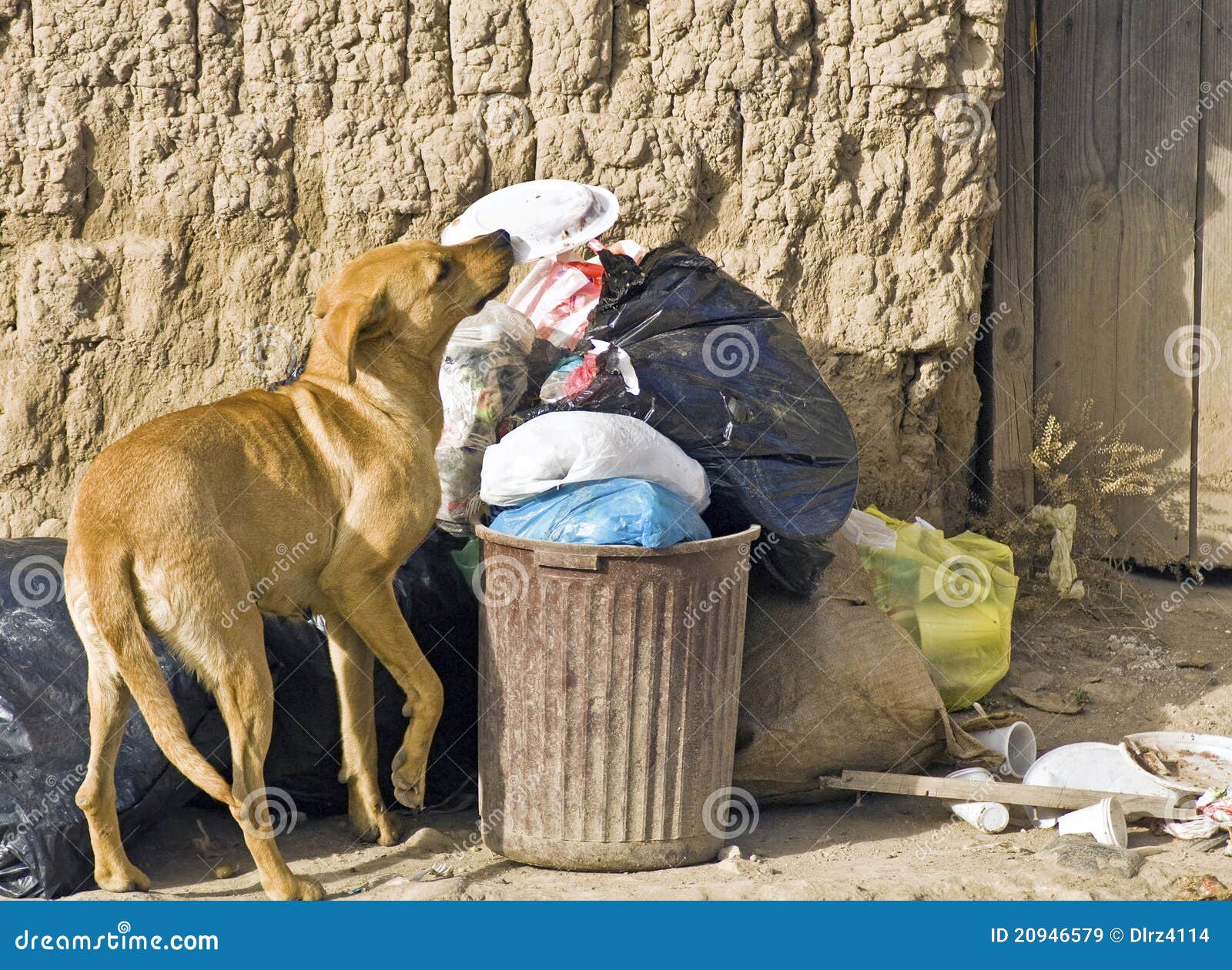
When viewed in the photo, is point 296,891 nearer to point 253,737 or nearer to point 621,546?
point 253,737

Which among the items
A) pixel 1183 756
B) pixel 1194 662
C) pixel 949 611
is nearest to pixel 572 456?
pixel 949 611

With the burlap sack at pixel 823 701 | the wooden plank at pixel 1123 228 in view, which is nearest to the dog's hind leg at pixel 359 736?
the burlap sack at pixel 823 701

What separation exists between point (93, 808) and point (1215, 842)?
117 inches

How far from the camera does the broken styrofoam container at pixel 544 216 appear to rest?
13.1 feet

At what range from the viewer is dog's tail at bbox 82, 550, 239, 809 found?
301 centimetres

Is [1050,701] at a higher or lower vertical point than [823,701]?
lower

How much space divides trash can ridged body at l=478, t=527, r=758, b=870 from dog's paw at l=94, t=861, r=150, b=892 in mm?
922

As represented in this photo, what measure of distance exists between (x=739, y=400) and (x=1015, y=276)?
6.46 feet

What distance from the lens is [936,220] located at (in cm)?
477

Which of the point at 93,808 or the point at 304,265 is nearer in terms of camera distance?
the point at 93,808

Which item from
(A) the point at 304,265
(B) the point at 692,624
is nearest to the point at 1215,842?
(B) the point at 692,624

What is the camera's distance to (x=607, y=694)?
3.38 meters

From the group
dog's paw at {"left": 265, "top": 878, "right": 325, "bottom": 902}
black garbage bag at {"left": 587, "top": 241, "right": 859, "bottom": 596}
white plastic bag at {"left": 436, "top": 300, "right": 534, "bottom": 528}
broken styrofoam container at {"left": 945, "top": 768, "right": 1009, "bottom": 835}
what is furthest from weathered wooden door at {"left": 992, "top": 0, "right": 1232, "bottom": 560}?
dog's paw at {"left": 265, "top": 878, "right": 325, "bottom": 902}

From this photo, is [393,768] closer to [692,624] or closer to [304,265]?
[692,624]
